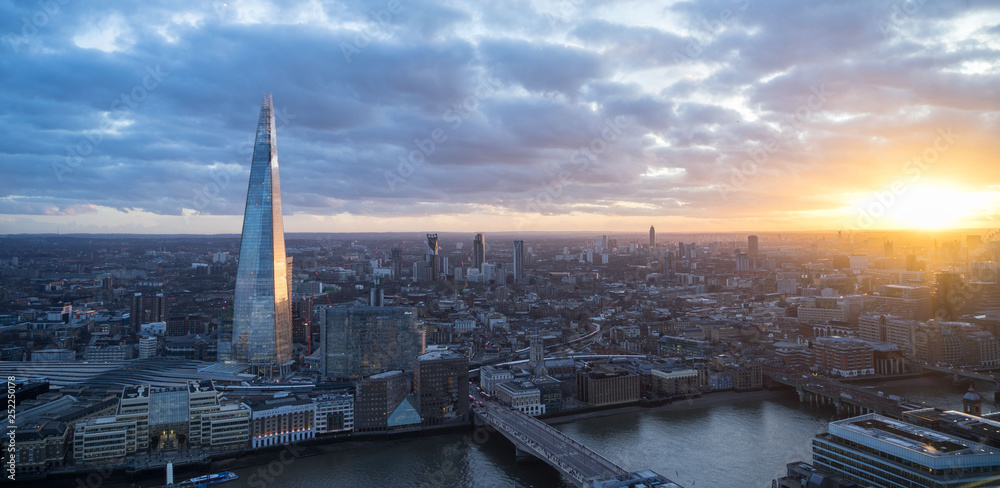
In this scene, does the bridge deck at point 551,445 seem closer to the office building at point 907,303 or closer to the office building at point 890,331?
the office building at point 890,331

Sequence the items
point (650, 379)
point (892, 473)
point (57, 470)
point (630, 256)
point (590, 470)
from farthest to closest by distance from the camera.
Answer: point (630, 256), point (650, 379), point (57, 470), point (590, 470), point (892, 473)

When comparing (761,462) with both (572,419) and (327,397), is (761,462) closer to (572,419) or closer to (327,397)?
(572,419)

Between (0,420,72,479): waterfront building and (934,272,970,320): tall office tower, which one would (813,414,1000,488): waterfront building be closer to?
(0,420,72,479): waterfront building

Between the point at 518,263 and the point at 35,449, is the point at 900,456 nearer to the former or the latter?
the point at 35,449

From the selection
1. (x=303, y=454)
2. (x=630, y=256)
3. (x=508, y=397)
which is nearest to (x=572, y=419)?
(x=508, y=397)

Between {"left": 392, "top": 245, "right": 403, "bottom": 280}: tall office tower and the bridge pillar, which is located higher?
{"left": 392, "top": 245, "right": 403, "bottom": 280}: tall office tower

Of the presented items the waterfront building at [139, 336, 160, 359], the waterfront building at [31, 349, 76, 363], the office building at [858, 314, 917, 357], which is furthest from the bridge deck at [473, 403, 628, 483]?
the office building at [858, 314, 917, 357]

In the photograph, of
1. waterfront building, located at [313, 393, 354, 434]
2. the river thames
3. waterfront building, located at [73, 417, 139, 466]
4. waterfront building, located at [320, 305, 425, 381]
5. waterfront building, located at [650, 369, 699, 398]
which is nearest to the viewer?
the river thames
